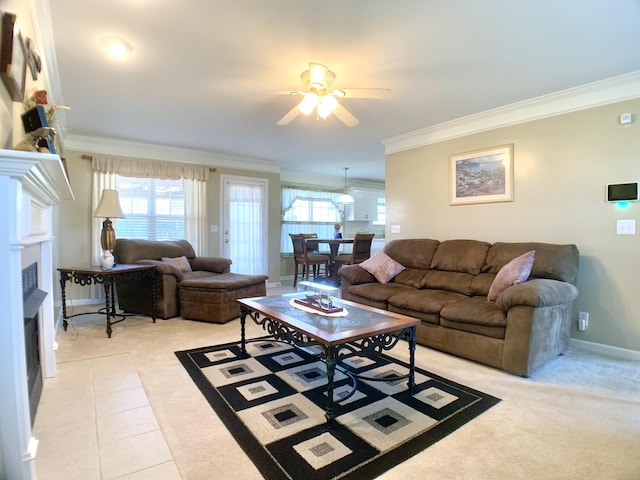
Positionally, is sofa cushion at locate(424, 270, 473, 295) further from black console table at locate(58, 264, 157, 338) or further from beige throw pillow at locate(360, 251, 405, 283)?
black console table at locate(58, 264, 157, 338)

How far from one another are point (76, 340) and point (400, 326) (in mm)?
3085

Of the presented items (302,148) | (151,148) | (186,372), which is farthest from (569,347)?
(151,148)

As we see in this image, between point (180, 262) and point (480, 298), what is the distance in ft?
12.2

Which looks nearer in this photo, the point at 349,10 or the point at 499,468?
the point at 499,468

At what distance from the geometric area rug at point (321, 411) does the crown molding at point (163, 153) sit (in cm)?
351

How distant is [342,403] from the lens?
203 cm

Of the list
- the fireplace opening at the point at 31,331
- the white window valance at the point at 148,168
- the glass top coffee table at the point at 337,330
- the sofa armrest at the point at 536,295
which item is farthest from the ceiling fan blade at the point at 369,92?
the white window valance at the point at 148,168

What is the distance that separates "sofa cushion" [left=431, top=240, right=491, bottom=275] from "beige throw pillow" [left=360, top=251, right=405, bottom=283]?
427 mm

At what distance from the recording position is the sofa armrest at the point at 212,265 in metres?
4.56

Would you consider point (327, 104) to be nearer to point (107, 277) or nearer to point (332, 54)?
point (332, 54)

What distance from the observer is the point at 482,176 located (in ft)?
12.5

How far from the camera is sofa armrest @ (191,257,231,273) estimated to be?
15.0ft

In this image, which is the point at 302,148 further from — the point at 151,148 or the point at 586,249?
the point at 586,249

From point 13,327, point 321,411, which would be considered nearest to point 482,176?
point 321,411
